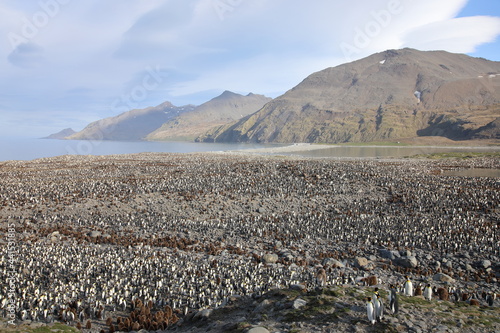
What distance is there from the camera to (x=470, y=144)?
11750 centimetres

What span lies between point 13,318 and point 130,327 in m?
3.19

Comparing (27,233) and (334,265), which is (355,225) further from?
(27,233)

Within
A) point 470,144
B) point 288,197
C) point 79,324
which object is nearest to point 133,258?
point 79,324

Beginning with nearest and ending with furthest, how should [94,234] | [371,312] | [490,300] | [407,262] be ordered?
1. [371,312]
2. [490,300]
3. [407,262]
4. [94,234]

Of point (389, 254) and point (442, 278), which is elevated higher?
point (389, 254)

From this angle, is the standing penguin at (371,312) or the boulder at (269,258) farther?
the boulder at (269,258)

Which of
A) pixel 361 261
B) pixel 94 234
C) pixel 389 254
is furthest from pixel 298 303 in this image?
pixel 94 234

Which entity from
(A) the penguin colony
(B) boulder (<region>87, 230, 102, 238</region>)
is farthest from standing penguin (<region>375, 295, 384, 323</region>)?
(B) boulder (<region>87, 230, 102, 238</region>)

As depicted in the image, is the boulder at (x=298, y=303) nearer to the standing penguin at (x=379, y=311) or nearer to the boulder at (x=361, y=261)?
the standing penguin at (x=379, y=311)

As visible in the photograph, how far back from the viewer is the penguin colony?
10.1 m

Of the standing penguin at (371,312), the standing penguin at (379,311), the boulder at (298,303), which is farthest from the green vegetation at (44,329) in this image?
the standing penguin at (379,311)

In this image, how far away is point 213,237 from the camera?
16.0 metres

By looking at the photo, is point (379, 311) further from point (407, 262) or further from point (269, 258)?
point (407, 262)

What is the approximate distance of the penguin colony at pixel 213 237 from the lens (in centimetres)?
1007
